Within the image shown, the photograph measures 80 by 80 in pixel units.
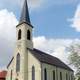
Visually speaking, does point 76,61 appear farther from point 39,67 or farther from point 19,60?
point 19,60

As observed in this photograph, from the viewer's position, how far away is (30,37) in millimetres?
52125

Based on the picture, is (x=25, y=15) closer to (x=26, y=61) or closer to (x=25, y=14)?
(x=25, y=14)

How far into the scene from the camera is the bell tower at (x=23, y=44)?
160 ft

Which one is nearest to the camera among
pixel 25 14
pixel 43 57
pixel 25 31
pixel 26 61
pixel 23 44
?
pixel 26 61

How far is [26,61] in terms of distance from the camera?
162ft

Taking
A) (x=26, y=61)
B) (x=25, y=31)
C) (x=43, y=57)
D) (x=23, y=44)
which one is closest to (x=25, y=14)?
(x=25, y=31)

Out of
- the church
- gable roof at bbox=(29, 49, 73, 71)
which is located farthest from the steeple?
gable roof at bbox=(29, 49, 73, 71)

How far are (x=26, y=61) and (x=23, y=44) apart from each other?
12.6ft

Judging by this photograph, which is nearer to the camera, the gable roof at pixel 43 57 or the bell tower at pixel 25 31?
the gable roof at pixel 43 57

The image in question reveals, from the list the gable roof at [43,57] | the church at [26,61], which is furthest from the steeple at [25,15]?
the gable roof at [43,57]

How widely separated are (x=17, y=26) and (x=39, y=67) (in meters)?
11.9

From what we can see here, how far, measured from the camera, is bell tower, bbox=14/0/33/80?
48906 mm

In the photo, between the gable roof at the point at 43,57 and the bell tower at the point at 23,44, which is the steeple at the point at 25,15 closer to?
the bell tower at the point at 23,44

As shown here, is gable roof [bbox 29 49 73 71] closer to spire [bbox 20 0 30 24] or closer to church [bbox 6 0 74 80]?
church [bbox 6 0 74 80]
